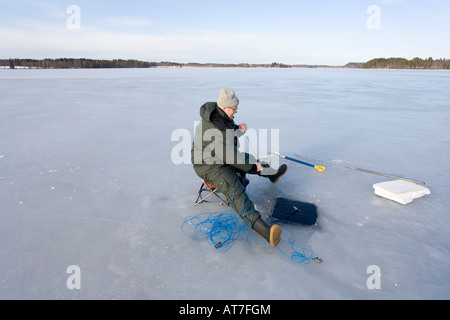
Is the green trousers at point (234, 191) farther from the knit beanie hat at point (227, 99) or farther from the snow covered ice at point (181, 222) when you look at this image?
the knit beanie hat at point (227, 99)

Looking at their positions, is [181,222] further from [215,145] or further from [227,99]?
[227,99]

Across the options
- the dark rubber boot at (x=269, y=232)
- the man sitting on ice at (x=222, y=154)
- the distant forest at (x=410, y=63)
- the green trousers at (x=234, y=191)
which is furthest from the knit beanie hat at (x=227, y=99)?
the distant forest at (x=410, y=63)

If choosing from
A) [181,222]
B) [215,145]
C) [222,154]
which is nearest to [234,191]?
[222,154]

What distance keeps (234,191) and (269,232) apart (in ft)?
1.59

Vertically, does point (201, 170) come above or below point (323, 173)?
above

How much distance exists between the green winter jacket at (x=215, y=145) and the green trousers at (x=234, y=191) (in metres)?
0.06

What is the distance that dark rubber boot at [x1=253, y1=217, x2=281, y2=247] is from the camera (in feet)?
6.89

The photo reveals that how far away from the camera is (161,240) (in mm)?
2262

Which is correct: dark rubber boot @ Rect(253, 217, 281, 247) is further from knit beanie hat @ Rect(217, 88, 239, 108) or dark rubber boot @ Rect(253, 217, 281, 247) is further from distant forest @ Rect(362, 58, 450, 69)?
distant forest @ Rect(362, 58, 450, 69)

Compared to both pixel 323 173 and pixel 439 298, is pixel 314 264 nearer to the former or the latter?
pixel 439 298

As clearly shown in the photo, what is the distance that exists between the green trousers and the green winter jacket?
0.06m

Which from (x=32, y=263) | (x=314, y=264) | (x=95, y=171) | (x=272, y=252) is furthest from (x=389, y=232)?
(x=95, y=171)

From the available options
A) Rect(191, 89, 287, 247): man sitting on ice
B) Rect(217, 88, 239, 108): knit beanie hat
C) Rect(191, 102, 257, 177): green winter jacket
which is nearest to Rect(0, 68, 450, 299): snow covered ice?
Rect(191, 89, 287, 247): man sitting on ice

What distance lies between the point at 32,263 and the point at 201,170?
1.54 m
